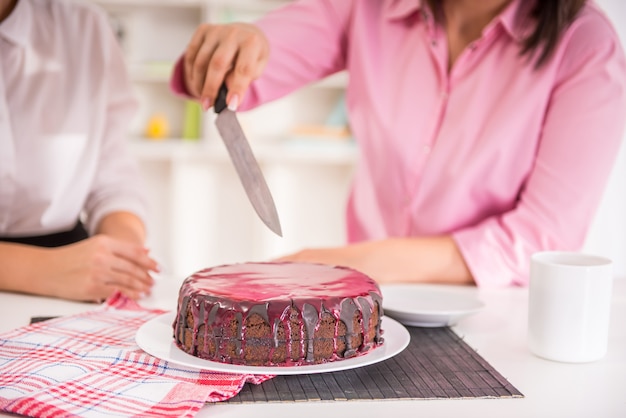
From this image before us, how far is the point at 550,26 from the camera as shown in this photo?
4.98ft

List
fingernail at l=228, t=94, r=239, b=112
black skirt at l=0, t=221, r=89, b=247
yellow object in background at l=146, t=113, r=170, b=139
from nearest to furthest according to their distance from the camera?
fingernail at l=228, t=94, r=239, b=112 < black skirt at l=0, t=221, r=89, b=247 < yellow object in background at l=146, t=113, r=170, b=139

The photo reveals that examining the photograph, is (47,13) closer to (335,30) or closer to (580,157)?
(335,30)

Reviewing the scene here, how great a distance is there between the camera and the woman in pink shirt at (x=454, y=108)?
4.74 ft

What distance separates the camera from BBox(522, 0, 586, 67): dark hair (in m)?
1.50

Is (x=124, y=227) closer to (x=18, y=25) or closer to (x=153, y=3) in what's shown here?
(x=18, y=25)

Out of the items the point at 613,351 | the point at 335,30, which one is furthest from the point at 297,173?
the point at 613,351

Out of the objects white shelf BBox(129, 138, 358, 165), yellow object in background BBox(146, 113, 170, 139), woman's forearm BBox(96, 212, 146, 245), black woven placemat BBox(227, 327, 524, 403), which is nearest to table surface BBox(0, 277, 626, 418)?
black woven placemat BBox(227, 327, 524, 403)

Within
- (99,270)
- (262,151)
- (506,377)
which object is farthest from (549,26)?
(262,151)

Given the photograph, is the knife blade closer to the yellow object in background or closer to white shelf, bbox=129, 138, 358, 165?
white shelf, bbox=129, 138, 358, 165

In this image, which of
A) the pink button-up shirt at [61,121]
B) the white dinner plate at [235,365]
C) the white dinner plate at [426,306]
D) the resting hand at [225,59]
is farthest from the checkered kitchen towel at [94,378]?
the pink button-up shirt at [61,121]

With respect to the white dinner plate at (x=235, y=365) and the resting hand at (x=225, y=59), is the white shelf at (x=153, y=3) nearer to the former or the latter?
the resting hand at (x=225, y=59)

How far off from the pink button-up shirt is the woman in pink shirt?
220 mm

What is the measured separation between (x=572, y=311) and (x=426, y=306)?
0.27m

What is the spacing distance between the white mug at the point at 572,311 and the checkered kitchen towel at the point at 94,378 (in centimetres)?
39
